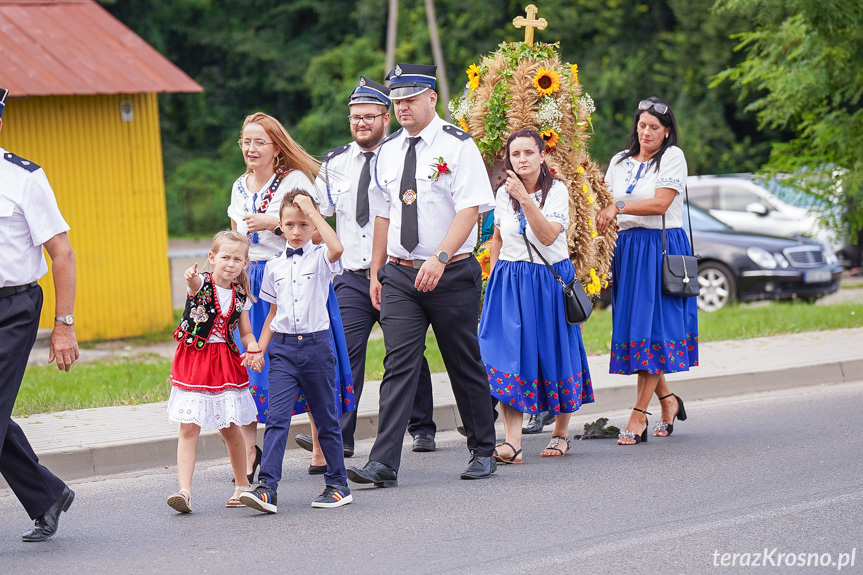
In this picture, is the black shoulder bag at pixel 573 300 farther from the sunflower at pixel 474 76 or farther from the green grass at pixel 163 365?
the green grass at pixel 163 365

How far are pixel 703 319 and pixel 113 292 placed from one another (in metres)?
6.90

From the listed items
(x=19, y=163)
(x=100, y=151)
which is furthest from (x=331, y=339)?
(x=100, y=151)

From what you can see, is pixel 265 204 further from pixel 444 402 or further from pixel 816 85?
pixel 816 85

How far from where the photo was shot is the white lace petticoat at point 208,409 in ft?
18.3

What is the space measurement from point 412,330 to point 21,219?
6.99 ft

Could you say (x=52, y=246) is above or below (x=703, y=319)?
above

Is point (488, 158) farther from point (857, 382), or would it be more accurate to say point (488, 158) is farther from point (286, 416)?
point (857, 382)

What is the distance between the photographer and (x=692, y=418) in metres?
8.38

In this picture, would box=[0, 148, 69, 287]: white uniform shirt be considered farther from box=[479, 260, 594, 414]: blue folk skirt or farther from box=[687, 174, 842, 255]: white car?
box=[687, 174, 842, 255]: white car

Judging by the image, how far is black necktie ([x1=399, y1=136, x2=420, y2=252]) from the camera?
6.16 m

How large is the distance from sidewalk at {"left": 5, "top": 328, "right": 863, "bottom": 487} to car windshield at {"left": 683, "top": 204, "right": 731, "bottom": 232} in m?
4.11

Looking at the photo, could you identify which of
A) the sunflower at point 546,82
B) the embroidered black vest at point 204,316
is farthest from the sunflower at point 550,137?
the embroidered black vest at point 204,316

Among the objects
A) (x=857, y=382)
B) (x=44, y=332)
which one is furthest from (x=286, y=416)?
(x=44, y=332)

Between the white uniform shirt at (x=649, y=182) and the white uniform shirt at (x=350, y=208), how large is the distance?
5.50 ft
